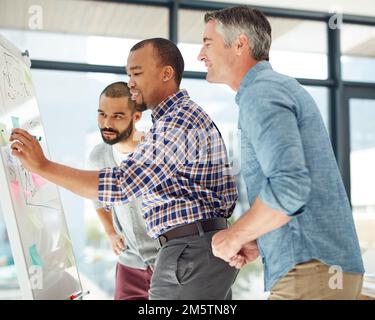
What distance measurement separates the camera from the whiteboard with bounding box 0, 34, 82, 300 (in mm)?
1259

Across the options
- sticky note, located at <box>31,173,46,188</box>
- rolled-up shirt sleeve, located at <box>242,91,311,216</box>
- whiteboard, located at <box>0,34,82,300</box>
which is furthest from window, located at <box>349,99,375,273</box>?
rolled-up shirt sleeve, located at <box>242,91,311,216</box>

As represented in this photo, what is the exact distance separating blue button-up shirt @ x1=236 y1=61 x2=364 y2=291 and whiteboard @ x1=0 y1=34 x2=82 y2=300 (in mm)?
627

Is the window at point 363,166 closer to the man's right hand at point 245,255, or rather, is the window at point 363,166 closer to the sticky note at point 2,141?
the man's right hand at point 245,255

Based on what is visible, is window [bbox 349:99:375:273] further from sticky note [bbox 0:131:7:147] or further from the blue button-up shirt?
sticky note [bbox 0:131:7:147]

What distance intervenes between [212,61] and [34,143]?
0.47 metres

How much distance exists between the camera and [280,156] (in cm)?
87

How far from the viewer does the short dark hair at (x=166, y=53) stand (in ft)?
4.50

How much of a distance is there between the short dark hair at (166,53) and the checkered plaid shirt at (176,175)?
155mm

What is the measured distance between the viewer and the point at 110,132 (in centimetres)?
209

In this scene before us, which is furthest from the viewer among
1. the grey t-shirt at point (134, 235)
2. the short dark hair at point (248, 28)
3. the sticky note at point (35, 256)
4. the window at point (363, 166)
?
the window at point (363, 166)

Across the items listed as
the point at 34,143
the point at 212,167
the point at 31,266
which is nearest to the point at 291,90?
the point at 212,167

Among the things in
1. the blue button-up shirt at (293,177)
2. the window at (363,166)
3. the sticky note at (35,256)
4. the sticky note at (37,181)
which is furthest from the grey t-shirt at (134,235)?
the window at (363,166)

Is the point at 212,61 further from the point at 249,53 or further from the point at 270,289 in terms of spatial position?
the point at 270,289
